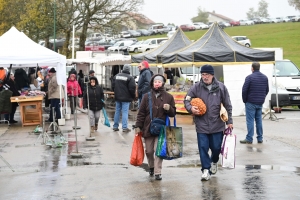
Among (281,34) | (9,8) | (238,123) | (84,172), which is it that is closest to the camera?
(84,172)

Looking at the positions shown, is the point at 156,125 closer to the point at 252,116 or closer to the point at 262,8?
the point at 252,116

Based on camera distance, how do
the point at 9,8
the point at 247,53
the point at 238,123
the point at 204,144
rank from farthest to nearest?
the point at 9,8
the point at 247,53
the point at 238,123
the point at 204,144

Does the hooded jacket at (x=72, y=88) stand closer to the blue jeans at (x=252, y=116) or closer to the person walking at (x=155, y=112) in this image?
the blue jeans at (x=252, y=116)

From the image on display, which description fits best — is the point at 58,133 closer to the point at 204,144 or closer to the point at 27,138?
the point at 27,138

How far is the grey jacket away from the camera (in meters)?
9.46

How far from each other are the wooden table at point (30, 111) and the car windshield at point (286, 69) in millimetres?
10009

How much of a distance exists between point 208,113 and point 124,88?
26.0ft

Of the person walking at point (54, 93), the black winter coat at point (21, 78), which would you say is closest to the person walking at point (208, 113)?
the person walking at point (54, 93)

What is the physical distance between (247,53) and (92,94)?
6.58 m

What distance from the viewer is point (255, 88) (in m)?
14.1

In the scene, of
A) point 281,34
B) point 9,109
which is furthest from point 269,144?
point 281,34

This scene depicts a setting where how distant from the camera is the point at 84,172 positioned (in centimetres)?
1083

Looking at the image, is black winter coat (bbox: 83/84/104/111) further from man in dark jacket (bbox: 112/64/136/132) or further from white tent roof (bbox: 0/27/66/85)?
white tent roof (bbox: 0/27/66/85)

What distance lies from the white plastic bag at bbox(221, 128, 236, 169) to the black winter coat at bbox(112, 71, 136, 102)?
7675 mm
